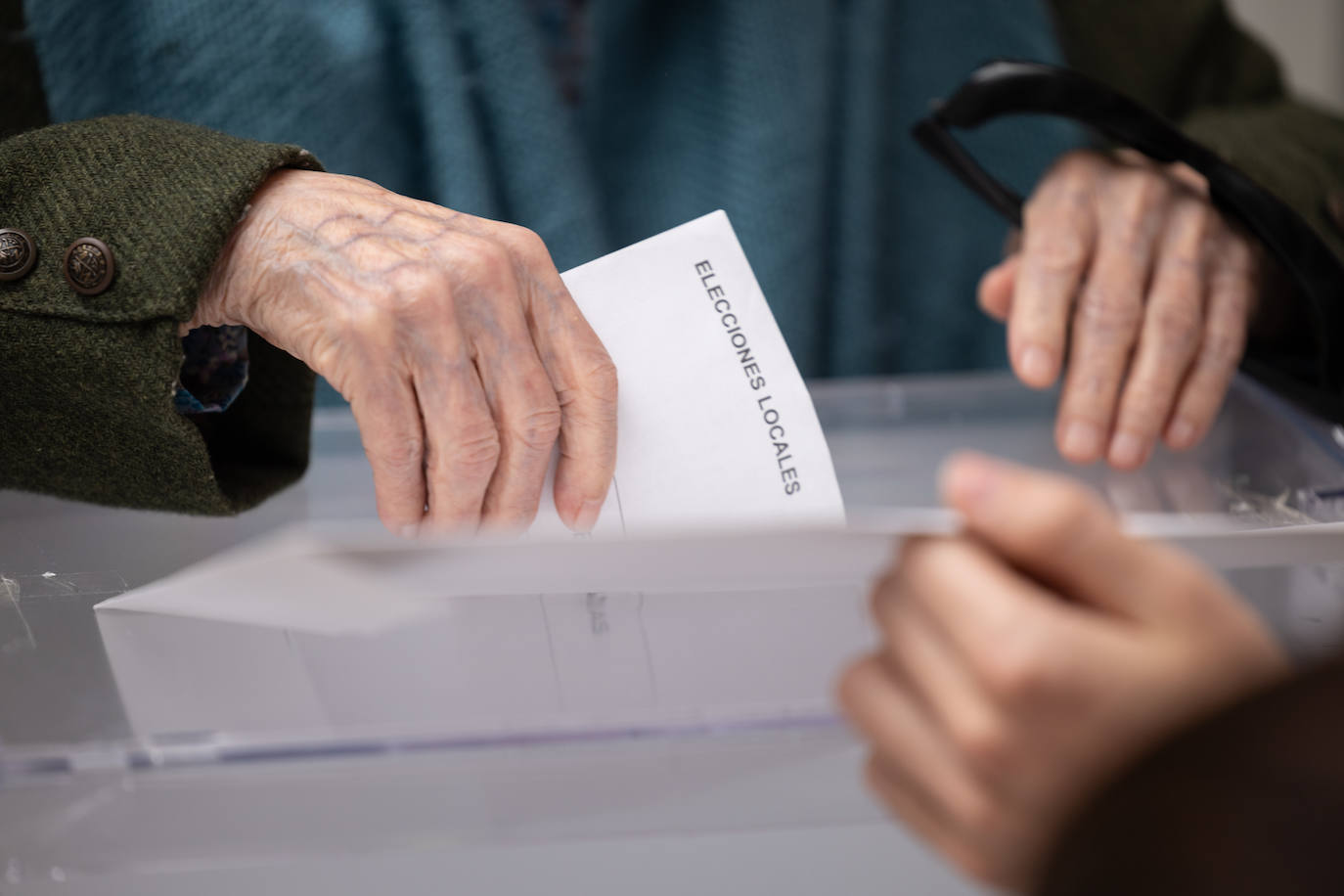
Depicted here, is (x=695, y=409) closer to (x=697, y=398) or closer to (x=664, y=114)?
(x=697, y=398)

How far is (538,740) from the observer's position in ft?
1.24

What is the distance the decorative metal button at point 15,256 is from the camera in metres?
0.48

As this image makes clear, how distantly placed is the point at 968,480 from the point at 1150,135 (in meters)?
0.60

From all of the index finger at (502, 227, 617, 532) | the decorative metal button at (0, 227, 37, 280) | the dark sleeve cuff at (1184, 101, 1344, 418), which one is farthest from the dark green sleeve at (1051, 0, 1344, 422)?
the decorative metal button at (0, 227, 37, 280)

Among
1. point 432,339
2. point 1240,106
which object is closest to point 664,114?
point 432,339

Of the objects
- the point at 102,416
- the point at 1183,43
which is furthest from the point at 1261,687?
Result: the point at 1183,43

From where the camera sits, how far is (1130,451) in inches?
27.5

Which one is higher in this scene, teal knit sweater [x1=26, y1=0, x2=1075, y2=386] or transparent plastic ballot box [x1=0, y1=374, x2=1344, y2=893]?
teal knit sweater [x1=26, y1=0, x2=1075, y2=386]

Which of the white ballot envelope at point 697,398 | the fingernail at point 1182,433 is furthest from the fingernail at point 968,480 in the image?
the fingernail at point 1182,433

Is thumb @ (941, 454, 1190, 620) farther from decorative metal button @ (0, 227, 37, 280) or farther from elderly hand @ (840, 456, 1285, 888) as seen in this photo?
decorative metal button @ (0, 227, 37, 280)

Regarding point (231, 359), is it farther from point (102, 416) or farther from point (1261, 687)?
point (1261, 687)

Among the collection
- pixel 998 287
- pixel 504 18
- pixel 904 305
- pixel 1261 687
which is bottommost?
pixel 904 305

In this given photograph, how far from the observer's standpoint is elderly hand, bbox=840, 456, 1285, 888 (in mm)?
233

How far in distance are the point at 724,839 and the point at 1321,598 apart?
259 mm
